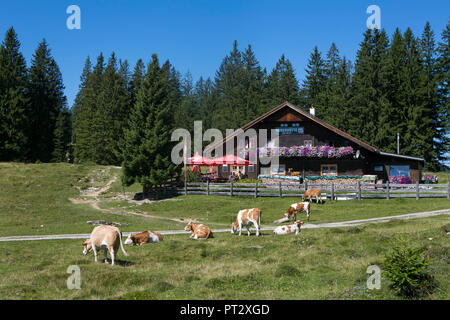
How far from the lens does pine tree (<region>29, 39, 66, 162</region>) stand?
65.8 m

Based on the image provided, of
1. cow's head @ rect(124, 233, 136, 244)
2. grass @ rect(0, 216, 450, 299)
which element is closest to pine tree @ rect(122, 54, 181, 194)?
cow's head @ rect(124, 233, 136, 244)

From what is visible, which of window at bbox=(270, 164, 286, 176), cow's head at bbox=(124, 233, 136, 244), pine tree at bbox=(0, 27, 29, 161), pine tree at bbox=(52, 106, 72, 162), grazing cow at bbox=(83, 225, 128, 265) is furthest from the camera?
pine tree at bbox=(52, 106, 72, 162)

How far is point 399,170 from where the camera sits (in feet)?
149

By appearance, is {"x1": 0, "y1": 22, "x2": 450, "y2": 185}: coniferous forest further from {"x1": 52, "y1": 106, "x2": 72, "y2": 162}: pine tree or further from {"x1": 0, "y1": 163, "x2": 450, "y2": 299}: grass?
{"x1": 0, "y1": 163, "x2": 450, "y2": 299}: grass

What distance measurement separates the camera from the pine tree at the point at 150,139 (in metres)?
39.3

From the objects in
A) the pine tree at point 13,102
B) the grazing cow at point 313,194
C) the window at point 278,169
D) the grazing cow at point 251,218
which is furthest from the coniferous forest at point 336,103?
the grazing cow at point 251,218

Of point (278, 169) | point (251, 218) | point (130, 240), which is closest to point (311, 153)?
point (278, 169)

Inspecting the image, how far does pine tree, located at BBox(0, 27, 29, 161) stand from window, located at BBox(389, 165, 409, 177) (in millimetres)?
52727

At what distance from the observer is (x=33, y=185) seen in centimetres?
4291

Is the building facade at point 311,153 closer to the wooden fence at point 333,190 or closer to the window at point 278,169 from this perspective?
the window at point 278,169

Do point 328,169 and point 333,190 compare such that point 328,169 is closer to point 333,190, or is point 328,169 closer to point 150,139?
point 333,190
